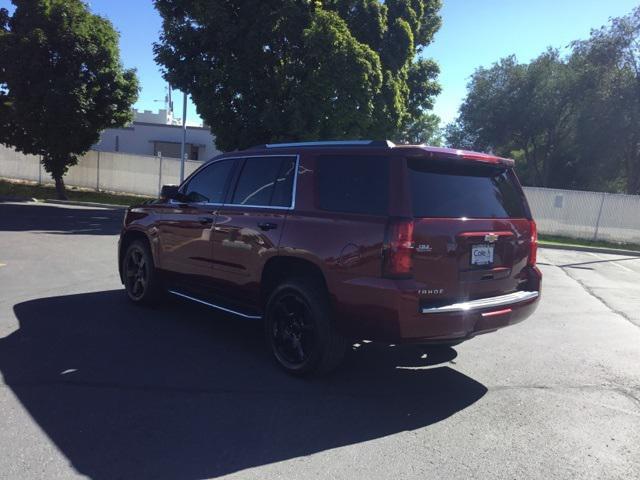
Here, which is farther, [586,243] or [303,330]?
[586,243]

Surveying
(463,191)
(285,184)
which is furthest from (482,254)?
(285,184)

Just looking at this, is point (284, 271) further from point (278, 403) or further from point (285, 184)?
point (278, 403)

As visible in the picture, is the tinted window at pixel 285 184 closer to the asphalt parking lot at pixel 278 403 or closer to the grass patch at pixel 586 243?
the asphalt parking lot at pixel 278 403

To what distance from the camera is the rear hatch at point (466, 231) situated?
13.2 ft

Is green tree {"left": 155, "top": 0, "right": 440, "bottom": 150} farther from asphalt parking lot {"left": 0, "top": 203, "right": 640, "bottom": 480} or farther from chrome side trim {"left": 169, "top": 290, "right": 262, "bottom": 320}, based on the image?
chrome side trim {"left": 169, "top": 290, "right": 262, "bottom": 320}

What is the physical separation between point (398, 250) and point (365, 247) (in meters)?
0.26

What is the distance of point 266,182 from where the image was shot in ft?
16.8

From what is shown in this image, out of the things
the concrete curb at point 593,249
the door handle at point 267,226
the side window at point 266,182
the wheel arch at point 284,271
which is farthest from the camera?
the concrete curb at point 593,249

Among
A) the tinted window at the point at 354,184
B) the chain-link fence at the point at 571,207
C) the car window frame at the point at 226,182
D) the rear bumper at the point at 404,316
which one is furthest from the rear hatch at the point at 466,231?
the chain-link fence at the point at 571,207

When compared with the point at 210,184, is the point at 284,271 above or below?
below

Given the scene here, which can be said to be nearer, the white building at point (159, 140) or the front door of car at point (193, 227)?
the front door of car at point (193, 227)

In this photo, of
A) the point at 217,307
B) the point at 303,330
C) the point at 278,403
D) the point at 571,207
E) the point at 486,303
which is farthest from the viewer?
the point at 571,207

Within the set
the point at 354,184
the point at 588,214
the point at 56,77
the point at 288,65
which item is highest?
the point at 288,65

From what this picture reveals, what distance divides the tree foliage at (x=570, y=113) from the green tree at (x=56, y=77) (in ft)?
77.8
